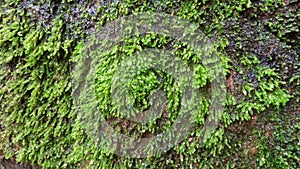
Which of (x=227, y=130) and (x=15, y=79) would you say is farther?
(x=15, y=79)

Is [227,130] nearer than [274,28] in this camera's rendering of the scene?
No

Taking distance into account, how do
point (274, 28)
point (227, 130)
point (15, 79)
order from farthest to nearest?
point (15, 79) < point (227, 130) < point (274, 28)

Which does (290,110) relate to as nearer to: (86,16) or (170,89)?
(170,89)

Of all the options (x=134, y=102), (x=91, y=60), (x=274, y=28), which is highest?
(x=274, y=28)

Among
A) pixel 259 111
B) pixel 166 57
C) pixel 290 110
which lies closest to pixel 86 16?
pixel 166 57

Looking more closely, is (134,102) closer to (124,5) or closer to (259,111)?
(124,5)

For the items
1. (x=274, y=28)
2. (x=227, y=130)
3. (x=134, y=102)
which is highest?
(x=274, y=28)

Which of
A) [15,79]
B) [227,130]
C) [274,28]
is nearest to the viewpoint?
[274,28]

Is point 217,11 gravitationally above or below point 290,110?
above

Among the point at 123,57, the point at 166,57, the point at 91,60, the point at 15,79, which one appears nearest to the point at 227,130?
the point at 166,57
